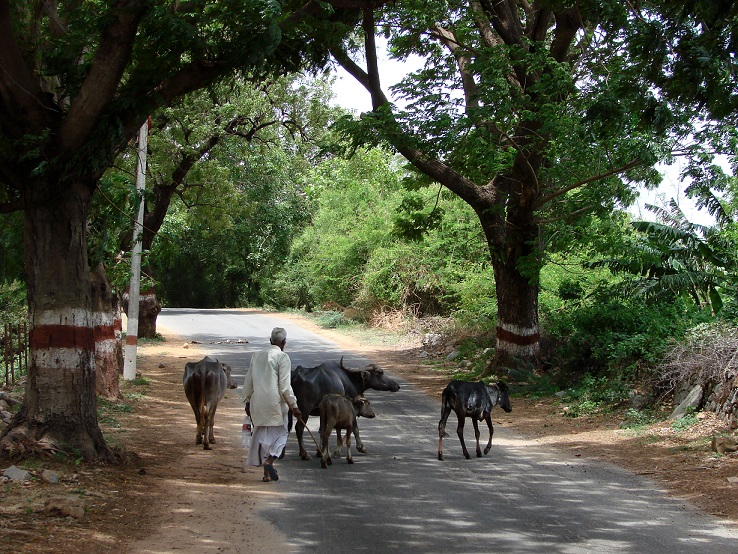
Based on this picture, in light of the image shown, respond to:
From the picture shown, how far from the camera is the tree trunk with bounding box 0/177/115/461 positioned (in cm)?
883

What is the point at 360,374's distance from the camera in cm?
1105

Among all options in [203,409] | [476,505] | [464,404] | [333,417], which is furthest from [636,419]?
[203,409]

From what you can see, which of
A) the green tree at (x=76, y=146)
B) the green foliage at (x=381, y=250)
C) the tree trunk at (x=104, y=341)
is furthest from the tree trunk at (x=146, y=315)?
the green tree at (x=76, y=146)

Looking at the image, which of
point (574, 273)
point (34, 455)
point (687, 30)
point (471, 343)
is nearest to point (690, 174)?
point (687, 30)

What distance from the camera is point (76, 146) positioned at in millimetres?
9164

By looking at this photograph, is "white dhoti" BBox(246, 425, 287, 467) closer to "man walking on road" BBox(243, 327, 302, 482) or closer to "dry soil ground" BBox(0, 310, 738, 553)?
"man walking on road" BBox(243, 327, 302, 482)

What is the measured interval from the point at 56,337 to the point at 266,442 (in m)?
2.63

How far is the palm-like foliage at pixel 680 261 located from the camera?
15.4 m

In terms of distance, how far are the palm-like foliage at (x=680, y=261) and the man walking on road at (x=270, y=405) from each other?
8812 millimetres

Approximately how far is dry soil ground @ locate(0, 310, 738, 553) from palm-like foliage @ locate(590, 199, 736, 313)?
325 centimetres

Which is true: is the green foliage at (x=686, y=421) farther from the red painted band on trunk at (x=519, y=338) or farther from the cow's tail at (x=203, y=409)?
the cow's tail at (x=203, y=409)

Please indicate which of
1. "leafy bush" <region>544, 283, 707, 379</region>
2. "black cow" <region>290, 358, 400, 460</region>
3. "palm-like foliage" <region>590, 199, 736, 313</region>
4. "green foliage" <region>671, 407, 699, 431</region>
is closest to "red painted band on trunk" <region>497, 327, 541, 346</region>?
"leafy bush" <region>544, 283, 707, 379</region>

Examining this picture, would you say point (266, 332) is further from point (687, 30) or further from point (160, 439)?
point (687, 30)

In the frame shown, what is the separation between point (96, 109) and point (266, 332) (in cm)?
2472
